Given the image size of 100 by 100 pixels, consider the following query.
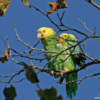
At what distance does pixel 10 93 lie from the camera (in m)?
1.46

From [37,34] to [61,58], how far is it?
1.05 metres

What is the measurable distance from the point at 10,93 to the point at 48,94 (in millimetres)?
546

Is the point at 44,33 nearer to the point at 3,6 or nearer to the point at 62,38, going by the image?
the point at 62,38

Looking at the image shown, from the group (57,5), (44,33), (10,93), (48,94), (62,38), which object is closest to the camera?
(48,94)

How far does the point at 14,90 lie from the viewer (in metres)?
1.50

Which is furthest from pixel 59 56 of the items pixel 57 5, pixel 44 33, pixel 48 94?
pixel 48 94

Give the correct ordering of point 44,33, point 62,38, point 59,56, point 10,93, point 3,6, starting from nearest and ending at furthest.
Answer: point 3,6 < point 10,93 < point 59,56 < point 62,38 < point 44,33

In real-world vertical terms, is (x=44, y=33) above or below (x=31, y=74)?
above

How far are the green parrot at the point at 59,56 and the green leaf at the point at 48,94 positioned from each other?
101 inches

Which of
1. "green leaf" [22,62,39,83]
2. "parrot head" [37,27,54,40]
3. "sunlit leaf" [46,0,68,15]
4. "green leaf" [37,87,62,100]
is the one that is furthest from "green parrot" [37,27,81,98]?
"green leaf" [37,87,62,100]

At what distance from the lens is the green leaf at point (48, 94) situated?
1.03 metres

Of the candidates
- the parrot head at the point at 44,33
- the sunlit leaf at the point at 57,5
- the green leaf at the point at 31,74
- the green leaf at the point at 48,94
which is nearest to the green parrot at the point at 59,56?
the parrot head at the point at 44,33

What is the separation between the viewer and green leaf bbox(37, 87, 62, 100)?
3.38ft

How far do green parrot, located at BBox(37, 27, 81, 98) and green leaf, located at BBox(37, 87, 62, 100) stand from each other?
2574 mm
